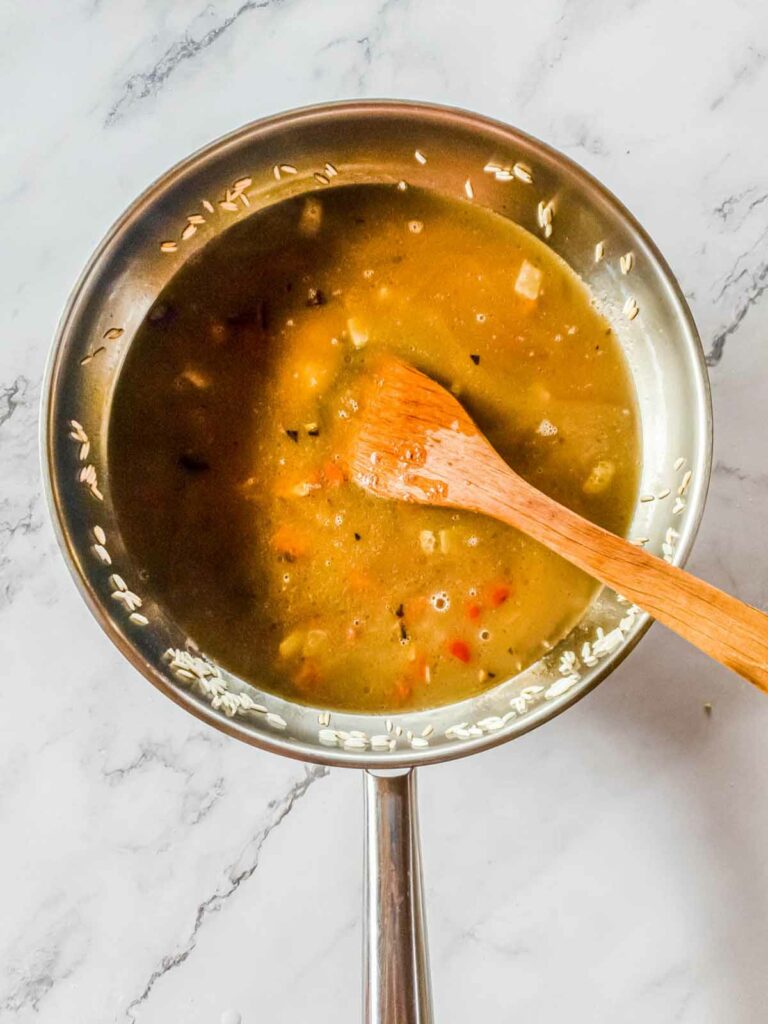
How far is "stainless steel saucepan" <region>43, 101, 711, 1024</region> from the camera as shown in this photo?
1.24 m

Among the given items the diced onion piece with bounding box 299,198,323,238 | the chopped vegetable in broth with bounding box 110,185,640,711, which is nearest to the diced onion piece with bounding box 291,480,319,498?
the chopped vegetable in broth with bounding box 110,185,640,711

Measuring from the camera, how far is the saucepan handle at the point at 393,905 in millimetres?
1274

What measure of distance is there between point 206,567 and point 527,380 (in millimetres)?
475

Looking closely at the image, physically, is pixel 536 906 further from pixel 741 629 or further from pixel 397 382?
pixel 397 382

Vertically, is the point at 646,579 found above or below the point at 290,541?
below

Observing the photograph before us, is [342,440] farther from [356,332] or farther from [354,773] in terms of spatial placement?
[354,773]

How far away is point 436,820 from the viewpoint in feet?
4.90

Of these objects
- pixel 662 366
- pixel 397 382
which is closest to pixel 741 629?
pixel 662 366

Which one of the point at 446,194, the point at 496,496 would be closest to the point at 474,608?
the point at 496,496

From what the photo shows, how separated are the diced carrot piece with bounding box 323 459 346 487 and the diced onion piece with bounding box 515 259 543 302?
1.05 feet

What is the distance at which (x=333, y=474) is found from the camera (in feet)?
4.38

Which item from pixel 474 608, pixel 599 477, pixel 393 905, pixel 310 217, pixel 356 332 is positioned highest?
pixel 310 217

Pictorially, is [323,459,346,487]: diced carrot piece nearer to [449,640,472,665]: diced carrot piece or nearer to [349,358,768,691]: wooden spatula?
[349,358,768,691]: wooden spatula

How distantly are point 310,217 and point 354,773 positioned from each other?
76 centimetres
